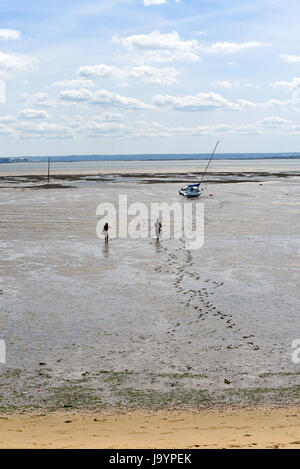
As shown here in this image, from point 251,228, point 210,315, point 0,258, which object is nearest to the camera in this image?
point 210,315

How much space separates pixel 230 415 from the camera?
12242 millimetres

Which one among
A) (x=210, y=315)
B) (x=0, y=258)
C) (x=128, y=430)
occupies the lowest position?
(x=128, y=430)

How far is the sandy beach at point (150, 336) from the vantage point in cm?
1224

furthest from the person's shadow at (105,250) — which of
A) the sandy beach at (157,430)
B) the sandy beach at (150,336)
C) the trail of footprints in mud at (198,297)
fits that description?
the sandy beach at (157,430)

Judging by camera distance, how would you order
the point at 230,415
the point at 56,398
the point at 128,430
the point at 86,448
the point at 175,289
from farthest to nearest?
Result: 1. the point at 175,289
2. the point at 56,398
3. the point at 230,415
4. the point at 128,430
5. the point at 86,448

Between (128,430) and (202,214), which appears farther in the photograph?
(202,214)

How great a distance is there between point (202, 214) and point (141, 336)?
3547cm

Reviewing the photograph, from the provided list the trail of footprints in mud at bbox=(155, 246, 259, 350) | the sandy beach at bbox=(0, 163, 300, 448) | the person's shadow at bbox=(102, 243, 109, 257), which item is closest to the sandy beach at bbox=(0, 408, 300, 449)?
the sandy beach at bbox=(0, 163, 300, 448)

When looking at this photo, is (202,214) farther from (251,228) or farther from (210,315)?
(210,315)

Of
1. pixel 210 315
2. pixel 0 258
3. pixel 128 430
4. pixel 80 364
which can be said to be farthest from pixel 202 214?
pixel 128 430

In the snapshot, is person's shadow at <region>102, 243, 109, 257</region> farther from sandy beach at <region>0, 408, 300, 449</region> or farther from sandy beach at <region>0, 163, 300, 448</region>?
sandy beach at <region>0, 408, 300, 449</region>

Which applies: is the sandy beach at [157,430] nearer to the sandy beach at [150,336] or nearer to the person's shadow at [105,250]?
the sandy beach at [150,336]

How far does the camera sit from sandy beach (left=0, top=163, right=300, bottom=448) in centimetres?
1224

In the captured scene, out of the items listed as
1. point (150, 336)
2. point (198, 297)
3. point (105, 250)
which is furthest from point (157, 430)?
point (105, 250)
